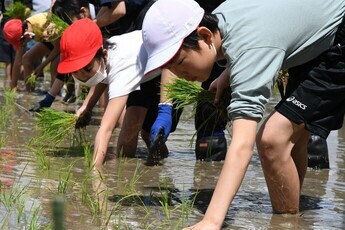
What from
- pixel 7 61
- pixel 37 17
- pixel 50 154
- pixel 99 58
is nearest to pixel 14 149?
pixel 50 154

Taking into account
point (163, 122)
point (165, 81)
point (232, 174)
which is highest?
point (232, 174)

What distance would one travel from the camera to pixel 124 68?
4914mm

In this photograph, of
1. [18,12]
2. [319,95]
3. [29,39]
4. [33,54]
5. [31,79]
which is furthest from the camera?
[18,12]

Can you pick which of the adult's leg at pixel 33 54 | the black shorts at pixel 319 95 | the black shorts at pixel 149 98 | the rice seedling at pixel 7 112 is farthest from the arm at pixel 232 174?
the adult's leg at pixel 33 54

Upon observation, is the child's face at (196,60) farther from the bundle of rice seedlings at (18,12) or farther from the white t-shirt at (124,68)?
the bundle of rice seedlings at (18,12)

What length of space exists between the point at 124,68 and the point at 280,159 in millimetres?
1590

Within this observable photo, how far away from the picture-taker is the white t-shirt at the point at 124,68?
15.8 feet

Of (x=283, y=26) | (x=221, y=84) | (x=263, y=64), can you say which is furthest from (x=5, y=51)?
(x=263, y=64)

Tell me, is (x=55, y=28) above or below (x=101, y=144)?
below

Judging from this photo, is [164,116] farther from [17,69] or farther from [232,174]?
[17,69]

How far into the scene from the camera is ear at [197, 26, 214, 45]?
131 inches

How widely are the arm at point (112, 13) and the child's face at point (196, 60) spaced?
2.74 m

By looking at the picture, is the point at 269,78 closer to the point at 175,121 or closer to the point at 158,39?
the point at 158,39

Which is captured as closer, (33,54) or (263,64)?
(263,64)
